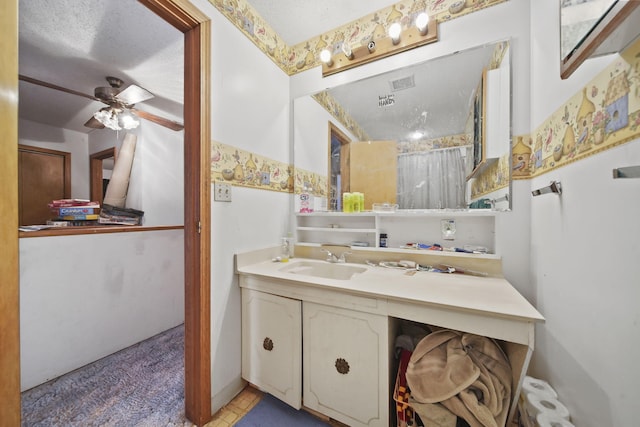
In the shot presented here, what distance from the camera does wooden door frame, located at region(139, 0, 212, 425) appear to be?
46.2 inches

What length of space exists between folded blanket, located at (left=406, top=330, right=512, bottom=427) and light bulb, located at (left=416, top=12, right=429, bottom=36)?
1.62 meters

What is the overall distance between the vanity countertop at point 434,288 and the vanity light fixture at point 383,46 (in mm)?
1392

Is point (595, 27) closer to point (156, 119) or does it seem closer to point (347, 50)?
point (347, 50)

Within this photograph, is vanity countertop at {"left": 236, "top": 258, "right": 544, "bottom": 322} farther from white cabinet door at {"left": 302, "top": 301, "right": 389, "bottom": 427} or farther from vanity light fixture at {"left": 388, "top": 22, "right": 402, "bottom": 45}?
vanity light fixture at {"left": 388, "top": 22, "right": 402, "bottom": 45}

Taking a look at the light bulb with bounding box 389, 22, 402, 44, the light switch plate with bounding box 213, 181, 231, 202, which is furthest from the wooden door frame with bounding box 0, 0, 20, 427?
the light bulb with bounding box 389, 22, 402, 44

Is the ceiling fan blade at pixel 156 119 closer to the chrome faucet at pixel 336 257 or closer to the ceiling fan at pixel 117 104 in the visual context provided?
the ceiling fan at pixel 117 104

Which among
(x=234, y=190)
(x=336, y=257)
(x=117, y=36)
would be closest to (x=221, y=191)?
(x=234, y=190)

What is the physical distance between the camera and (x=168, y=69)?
6.16 feet

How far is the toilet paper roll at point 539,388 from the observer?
891mm

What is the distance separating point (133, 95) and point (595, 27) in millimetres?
2678

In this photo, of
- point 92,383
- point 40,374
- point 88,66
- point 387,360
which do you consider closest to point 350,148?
point 387,360

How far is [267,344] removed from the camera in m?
1.28

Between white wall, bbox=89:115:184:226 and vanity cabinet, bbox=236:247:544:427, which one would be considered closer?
vanity cabinet, bbox=236:247:544:427

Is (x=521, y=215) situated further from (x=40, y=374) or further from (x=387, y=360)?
(x=40, y=374)
